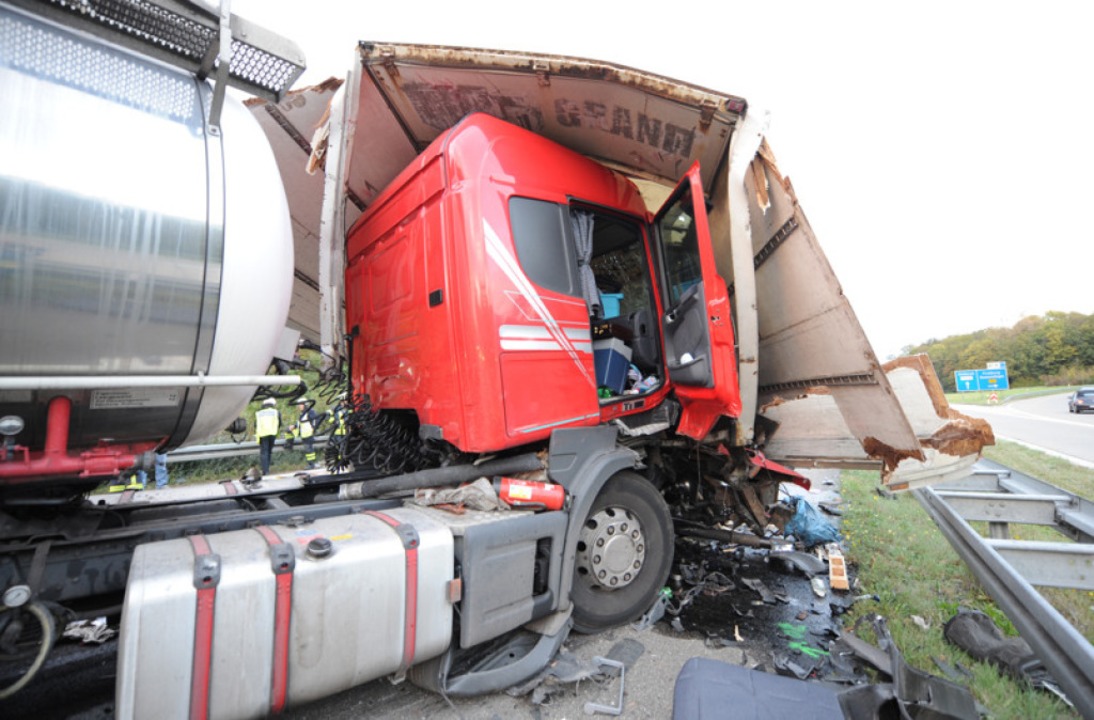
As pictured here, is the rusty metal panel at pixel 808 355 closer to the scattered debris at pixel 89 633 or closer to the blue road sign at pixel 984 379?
the scattered debris at pixel 89 633

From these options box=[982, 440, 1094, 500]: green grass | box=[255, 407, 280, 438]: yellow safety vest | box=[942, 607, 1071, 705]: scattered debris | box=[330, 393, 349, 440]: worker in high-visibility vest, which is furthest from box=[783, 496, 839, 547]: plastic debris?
box=[255, 407, 280, 438]: yellow safety vest

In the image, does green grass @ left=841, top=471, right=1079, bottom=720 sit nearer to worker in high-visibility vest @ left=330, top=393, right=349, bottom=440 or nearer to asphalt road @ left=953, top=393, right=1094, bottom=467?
worker in high-visibility vest @ left=330, top=393, right=349, bottom=440

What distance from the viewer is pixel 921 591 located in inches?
133

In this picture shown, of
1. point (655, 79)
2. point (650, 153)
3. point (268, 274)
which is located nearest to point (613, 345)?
point (650, 153)

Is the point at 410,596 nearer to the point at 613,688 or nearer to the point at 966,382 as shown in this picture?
the point at 613,688

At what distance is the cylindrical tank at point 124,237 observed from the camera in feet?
5.06

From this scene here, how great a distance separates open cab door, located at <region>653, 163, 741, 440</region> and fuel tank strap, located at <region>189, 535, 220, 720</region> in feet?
8.45

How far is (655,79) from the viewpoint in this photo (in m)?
2.89

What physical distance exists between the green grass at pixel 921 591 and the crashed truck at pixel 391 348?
0.85 metres

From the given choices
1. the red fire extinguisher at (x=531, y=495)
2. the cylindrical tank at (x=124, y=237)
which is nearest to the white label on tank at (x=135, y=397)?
the cylindrical tank at (x=124, y=237)

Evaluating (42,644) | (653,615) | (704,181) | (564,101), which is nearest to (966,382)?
(704,181)

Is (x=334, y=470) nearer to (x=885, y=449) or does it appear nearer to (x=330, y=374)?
(x=330, y=374)

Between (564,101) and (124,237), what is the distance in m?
2.44

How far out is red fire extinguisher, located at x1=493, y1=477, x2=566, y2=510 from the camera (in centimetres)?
257
